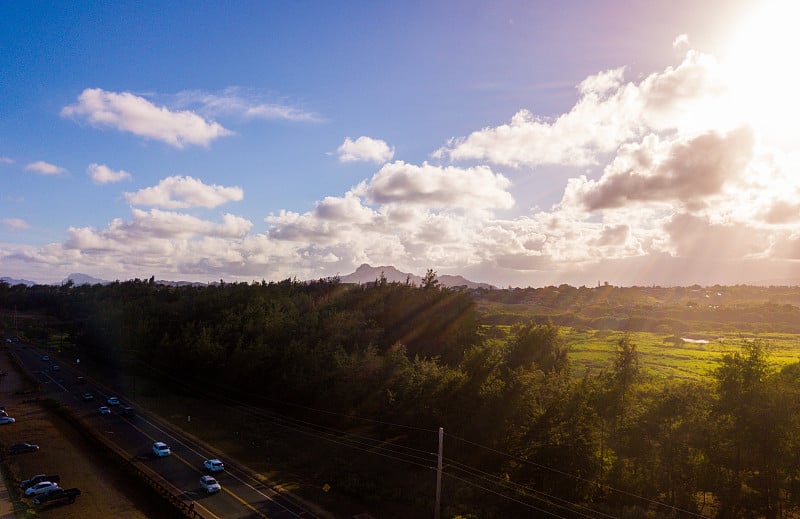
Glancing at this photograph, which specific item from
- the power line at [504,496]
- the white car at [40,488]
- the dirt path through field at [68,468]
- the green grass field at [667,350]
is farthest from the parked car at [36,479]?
the green grass field at [667,350]

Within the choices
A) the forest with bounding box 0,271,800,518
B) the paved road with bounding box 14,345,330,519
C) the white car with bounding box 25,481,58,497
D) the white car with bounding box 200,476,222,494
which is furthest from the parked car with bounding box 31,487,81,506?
the forest with bounding box 0,271,800,518

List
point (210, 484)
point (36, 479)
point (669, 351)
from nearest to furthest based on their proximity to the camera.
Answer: point (210, 484)
point (36, 479)
point (669, 351)

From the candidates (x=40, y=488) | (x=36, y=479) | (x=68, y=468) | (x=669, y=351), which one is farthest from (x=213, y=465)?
(x=669, y=351)

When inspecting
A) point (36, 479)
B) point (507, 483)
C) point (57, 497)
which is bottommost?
point (57, 497)

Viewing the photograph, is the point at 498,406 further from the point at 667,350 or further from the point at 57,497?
the point at 667,350

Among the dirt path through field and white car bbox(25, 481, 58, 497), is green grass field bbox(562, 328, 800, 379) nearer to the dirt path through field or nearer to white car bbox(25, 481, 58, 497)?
the dirt path through field

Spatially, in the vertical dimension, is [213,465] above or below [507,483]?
below
